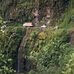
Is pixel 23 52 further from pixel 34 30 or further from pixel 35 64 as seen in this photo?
pixel 34 30

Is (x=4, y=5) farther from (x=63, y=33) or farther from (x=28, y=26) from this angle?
(x=63, y=33)

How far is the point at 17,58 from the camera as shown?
8.37 m

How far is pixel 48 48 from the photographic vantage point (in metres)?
6.51

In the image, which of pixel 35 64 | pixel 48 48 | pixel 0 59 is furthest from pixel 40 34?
pixel 0 59

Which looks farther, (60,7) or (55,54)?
(60,7)

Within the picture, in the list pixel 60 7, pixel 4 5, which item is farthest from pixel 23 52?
pixel 4 5

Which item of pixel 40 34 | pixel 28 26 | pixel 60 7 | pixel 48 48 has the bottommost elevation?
pixel 48 48

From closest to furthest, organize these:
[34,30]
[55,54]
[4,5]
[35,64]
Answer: [55,54] → [35,64] → [34,30] → [4,5]

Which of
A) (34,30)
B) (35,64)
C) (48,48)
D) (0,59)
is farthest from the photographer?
(34,30)

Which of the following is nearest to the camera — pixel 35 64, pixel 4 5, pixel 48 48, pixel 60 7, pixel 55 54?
pixel 55 54

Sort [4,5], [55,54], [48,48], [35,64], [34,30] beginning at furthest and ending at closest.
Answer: [4,5]
[34,30]
[35,64]
[48,48]
[55,54]

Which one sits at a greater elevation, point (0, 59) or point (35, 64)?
point (0, 59)

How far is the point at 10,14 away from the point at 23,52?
5.97 metres

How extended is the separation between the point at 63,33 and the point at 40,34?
2.09 m
